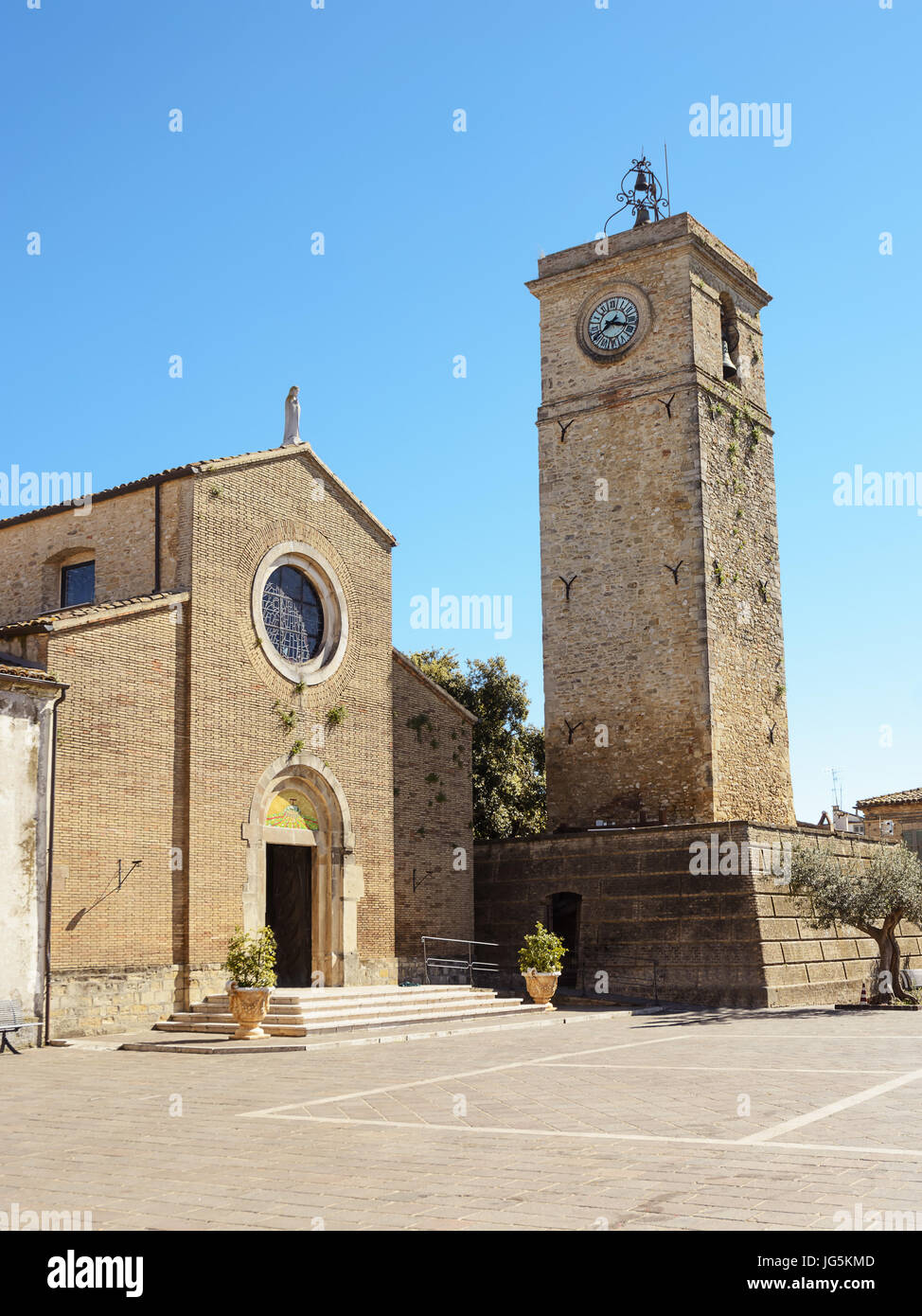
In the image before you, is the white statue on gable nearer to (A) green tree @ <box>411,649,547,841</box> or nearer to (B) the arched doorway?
(B) the arched doorway

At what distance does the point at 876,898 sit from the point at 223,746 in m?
12.0

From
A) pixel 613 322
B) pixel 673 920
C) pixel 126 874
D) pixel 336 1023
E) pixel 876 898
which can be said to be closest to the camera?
pixel 336 1023

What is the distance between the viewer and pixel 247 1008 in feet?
54.5

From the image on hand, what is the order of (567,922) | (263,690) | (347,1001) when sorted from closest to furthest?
(347,1001) → (263,690) → (567,922)

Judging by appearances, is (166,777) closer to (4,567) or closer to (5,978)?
(5,978)

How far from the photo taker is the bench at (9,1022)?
15.4m

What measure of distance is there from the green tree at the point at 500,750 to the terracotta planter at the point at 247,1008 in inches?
645

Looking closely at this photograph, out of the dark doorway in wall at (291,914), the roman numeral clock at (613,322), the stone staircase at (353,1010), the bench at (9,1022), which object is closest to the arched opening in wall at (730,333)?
the roman numeral clock at (613,322)

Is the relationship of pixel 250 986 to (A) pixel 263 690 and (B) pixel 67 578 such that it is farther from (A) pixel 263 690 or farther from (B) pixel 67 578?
(B) pixel 67 578

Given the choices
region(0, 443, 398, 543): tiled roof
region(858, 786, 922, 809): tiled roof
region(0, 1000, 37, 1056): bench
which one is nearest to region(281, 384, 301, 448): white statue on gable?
region(0, 443, 398, 543): tiled roof

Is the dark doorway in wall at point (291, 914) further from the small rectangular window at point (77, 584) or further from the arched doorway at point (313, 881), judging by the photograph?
the small rectangular window at point (77, 584)

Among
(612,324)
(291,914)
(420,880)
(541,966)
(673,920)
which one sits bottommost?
(541,966)

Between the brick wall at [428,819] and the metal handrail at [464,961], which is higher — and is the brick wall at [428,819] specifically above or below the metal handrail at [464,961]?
above

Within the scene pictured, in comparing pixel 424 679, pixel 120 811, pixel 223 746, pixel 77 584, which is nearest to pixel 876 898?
pixel 424 679
